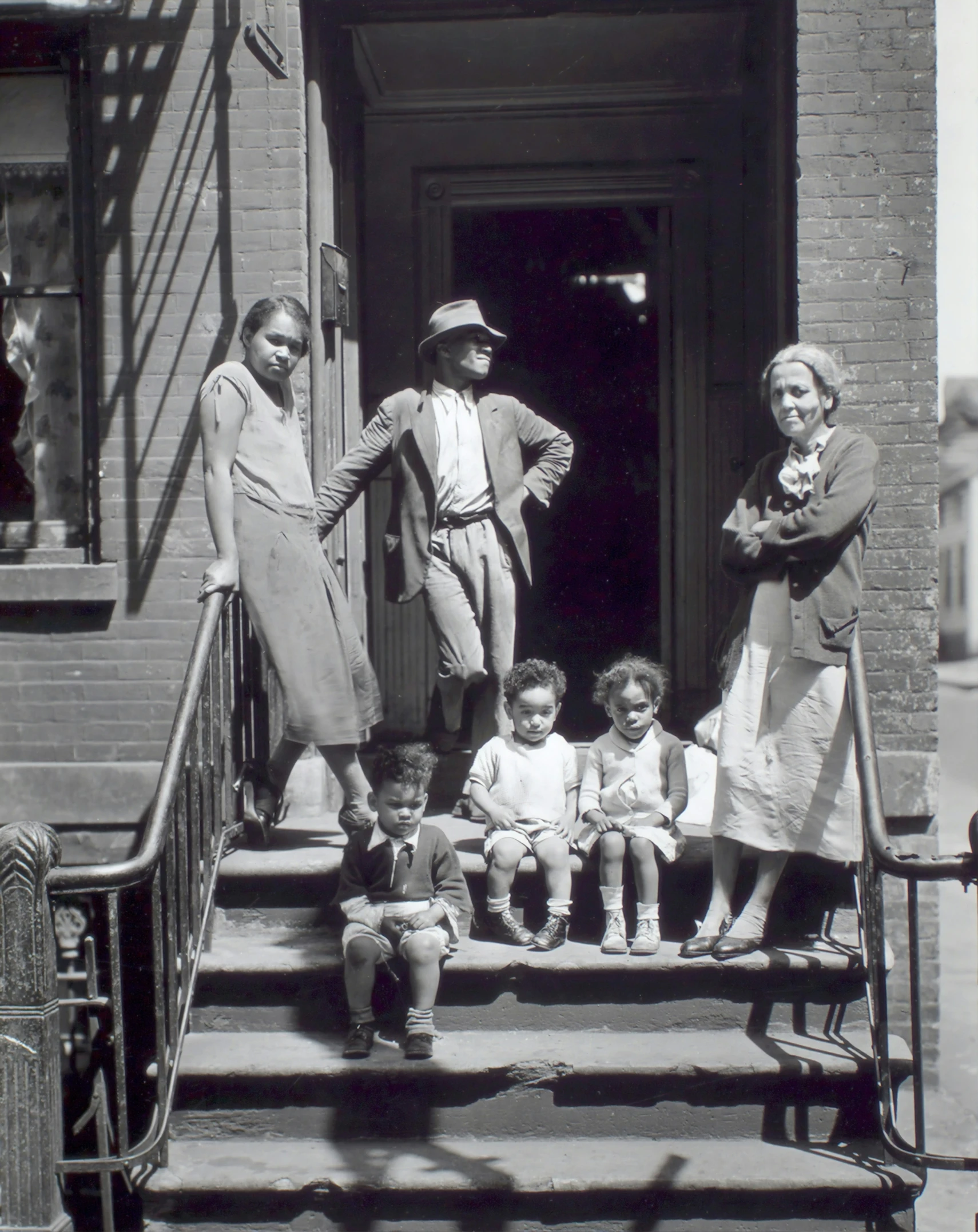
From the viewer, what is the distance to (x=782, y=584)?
4.07 m

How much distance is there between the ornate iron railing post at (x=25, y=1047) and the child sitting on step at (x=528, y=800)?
4.74 ft

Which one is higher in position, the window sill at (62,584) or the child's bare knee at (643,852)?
the window sill at (62,584)

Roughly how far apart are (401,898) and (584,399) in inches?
181

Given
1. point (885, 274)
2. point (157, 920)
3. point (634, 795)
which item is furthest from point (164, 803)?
point (885, 274)

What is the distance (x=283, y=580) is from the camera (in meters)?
4.38

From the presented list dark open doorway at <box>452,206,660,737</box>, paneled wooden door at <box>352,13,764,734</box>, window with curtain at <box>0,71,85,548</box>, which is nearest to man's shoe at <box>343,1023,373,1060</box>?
window with curtain at <box>0,71,85,548</box>

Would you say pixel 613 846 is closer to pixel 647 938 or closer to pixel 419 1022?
pixel 647 938

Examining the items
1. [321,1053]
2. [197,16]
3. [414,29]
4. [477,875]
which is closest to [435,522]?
[477,875]

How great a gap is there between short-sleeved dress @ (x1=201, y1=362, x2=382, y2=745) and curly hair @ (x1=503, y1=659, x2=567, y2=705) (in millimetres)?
A: 582

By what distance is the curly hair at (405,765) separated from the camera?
393cm

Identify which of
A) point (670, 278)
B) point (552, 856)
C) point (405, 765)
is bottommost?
point (552, 856)

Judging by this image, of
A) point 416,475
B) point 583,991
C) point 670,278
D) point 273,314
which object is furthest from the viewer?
point 670,278

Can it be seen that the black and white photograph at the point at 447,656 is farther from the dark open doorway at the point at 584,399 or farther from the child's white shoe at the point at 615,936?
the dark open doorway at the point at 584,399

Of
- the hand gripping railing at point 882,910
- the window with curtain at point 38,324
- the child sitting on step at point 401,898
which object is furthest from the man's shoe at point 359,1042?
the window with curtain at point 38,324
